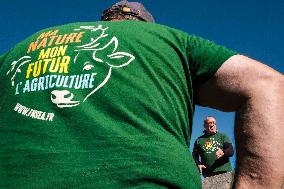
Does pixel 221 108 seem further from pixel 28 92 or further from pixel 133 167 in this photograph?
pixel 28 92

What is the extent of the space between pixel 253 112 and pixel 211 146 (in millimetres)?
6780

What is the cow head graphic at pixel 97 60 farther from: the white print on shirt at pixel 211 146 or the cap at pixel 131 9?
the white print on shirt at pixel 211 146

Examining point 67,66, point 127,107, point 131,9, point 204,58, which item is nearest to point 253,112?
point 204,58

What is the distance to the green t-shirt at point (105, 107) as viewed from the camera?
168cm

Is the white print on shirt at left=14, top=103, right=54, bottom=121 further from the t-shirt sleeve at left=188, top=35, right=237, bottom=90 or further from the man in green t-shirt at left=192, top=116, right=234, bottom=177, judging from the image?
the man in green t-shirt at left=192, top=116, right=234, bottom=177

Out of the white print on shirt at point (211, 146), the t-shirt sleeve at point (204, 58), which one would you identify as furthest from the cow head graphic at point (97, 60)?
the white print on shirt at point (211, 146)

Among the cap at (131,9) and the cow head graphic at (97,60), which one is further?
the cap at (131,9)

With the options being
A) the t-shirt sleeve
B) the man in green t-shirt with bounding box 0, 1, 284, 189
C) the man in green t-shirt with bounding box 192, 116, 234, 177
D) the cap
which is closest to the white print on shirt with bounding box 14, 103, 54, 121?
the man in green t-shirt with bounding box 0, 1, 284, 189

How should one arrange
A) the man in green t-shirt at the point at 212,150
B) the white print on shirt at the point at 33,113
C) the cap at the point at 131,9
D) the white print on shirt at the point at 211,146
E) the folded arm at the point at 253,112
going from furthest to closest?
the white print on shirt at the point at 211,146 < the man in green t-shirt at the point at 212,150 < the cap at the point at 131,9 < the white print on shirt at the point at 33,113 < the folded arm at the point at 253,112

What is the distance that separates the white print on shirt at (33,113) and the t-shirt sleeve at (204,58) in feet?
1.98

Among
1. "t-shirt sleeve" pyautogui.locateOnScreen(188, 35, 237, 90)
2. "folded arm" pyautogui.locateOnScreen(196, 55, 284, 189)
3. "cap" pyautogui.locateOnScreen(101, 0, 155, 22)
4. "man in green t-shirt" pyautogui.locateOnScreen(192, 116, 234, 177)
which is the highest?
"man in green t-shirt" pyautogui.locateOnScreen(192, 116, 234, 177)

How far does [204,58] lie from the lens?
1878 mm

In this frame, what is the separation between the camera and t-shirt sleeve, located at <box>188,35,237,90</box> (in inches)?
73.2

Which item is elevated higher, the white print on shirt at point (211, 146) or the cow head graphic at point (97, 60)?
the white print on shirt at point (211, 146)
